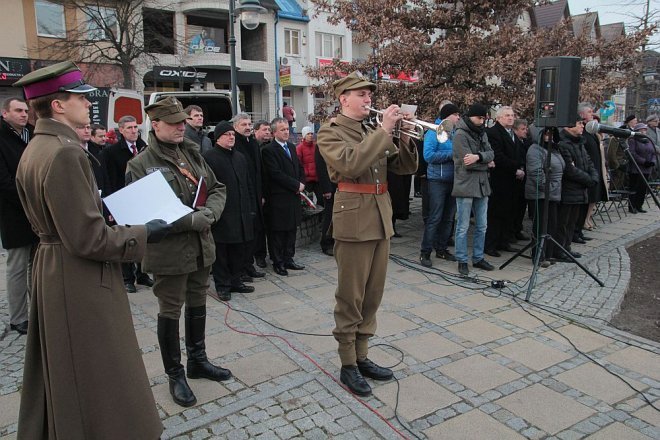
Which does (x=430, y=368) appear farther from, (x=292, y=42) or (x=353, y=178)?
(x=292, y=42)

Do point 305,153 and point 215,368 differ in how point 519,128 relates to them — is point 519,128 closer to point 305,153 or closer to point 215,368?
point 305,153

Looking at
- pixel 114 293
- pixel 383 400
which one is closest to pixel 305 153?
pixel 383 400

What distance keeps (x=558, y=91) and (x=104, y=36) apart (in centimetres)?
2213

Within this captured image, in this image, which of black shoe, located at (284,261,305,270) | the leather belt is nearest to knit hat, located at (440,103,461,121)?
black shoe, located at (284,261,305,270)

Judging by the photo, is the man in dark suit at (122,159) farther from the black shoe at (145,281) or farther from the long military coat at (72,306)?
the long military coat at (72,306)

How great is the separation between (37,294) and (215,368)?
1.69m

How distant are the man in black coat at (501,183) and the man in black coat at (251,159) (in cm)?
330

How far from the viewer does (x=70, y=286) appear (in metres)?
2.21

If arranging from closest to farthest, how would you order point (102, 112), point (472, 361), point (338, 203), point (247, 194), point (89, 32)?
point (338, 203) < point (472, 361) < point (247, 194) < point (102, 112) < point (89, 32)

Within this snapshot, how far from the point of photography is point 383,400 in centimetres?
341

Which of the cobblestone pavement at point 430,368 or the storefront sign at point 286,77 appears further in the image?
the storefront sign at point 286,77

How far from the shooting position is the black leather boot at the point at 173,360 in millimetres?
3363

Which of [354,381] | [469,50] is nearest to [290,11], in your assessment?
[469,50]

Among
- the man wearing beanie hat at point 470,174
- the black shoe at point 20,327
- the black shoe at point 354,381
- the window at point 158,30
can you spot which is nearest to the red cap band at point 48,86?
the black shoe at point 354,381
